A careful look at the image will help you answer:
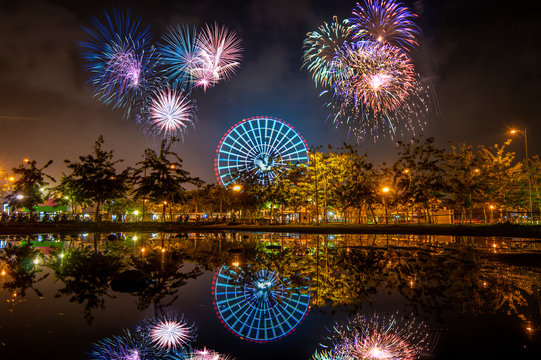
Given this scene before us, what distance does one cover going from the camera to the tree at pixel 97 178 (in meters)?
29.9

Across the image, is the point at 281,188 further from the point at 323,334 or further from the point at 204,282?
the point at 323,334

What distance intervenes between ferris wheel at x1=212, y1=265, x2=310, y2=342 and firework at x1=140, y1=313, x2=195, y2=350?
1.92 feet

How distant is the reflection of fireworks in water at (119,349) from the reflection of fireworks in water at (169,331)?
223 millimetres

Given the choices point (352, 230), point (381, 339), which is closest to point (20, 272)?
point (381, 339)

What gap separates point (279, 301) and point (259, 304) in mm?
379

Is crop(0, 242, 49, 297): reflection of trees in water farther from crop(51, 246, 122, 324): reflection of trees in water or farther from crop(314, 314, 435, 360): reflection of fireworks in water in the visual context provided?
crop(314, 314, 435, 360): reflection of fireworks in water

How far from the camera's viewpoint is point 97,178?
30625 millimetres

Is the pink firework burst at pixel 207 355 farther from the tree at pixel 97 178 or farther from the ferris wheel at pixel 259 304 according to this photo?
the tree at pixel 97 178

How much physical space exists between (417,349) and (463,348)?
0.50 metres

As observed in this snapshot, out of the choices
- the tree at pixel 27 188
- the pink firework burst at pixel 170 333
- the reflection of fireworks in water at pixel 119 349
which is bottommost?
the pink firework burst at pixel 170 333

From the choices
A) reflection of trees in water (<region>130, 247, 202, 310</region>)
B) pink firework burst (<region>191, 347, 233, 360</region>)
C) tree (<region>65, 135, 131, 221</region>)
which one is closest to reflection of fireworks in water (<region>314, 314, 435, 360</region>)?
pink firework burst (<region>191, 347, 233, 360</region>)

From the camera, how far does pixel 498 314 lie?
15.1 feet

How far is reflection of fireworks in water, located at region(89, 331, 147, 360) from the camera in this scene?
134 inches

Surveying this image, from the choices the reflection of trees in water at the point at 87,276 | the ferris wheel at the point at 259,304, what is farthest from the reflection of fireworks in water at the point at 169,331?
the reflection of trees in water at the point at 87,276
